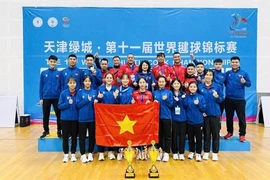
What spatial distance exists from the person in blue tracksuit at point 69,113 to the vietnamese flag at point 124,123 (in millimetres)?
320

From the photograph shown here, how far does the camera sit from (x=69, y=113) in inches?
169

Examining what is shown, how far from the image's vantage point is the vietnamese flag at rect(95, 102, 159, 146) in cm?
438

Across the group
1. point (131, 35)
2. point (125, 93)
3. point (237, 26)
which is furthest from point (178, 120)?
point (237, 26)

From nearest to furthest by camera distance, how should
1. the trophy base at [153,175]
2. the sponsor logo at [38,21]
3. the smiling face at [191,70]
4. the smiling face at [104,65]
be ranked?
the trophy base at [153,175] → the smiling face at [191,70] → the smiling face at [104,65] → the sponsor logo at [38,21]

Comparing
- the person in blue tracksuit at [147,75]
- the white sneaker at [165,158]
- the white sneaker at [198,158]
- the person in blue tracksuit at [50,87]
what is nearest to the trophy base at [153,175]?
the white sneaker at [165,158]

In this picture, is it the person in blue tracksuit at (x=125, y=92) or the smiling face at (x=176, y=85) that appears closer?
the smiling face at (x=176, y=85)

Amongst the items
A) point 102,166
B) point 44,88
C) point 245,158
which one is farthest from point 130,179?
point 44,88

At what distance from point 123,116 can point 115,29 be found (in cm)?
373

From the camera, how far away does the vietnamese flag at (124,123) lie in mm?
4375

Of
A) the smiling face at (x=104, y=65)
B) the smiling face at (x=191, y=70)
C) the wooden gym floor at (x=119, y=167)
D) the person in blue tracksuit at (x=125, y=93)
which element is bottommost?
the wooden gym floor at (x=119, y=167)

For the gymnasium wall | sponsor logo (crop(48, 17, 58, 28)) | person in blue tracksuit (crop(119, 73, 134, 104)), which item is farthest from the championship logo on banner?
person in blue tracksuit (crop(119, 73, 134, 104))

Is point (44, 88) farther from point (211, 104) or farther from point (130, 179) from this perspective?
point (211, 104)

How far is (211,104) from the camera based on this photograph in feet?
14.6

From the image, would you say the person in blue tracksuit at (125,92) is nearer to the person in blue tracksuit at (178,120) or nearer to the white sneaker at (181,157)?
the person in blue tracksuit at (178,120)
